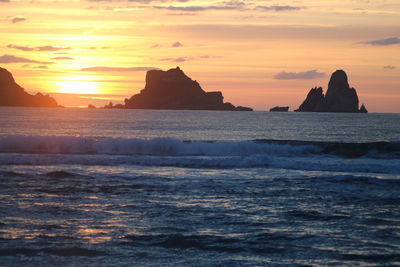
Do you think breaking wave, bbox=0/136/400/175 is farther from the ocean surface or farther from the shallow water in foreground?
the shallow water in foreground

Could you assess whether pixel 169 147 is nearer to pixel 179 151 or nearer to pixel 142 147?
pixel 179 151

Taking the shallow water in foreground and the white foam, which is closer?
the shallow water in foreground

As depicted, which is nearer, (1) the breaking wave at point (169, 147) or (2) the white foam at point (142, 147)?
(1) the breaking wave at point (169, 147)

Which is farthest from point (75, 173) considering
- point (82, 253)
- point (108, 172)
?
point (82, 253)

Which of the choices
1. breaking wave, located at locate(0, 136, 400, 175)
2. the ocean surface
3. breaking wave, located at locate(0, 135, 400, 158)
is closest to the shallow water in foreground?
the ocean surface

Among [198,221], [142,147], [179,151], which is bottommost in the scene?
[198,221]

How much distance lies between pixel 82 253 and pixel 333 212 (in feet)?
24.7

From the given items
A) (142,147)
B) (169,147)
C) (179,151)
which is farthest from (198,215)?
(142,147)

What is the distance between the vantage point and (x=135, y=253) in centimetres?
1034

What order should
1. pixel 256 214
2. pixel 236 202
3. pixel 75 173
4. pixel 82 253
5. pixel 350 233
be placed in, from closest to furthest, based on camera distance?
pixel 82 253 < pixel 350 233 < pixel 256 214 < pixel 236 202 < pixel 75 173

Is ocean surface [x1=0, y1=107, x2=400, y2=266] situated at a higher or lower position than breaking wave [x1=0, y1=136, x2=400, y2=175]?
lower

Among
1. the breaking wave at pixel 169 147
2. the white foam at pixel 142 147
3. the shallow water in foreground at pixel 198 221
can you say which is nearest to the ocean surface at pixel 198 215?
the shallow water in foreground at pixel 198 221

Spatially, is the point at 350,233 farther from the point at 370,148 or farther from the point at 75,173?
the point at 370,148

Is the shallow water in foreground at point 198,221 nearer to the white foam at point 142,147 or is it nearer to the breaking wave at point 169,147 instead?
the breaking wave at point 169,147
